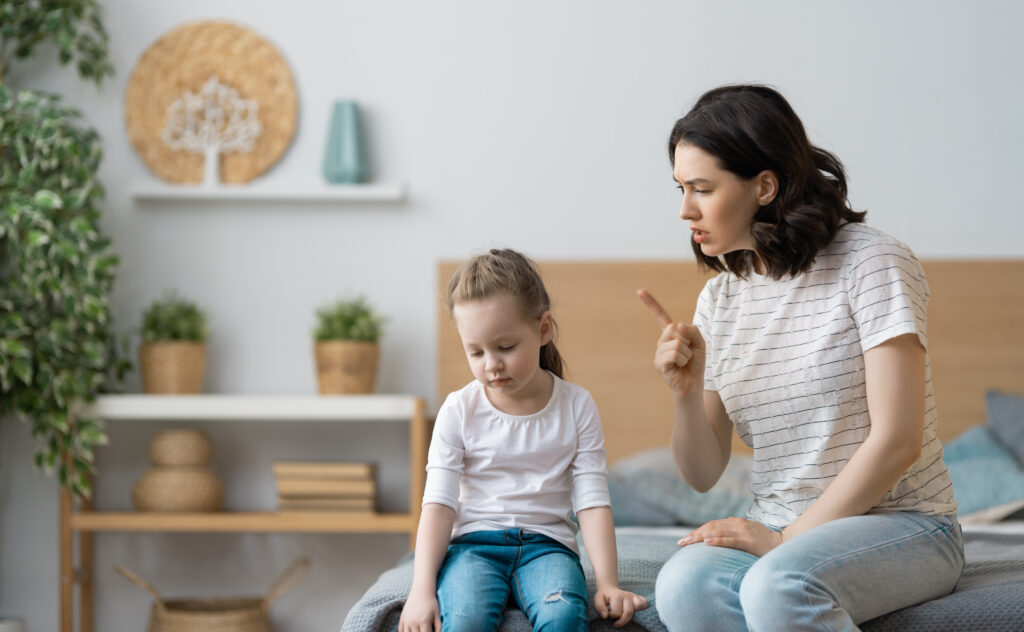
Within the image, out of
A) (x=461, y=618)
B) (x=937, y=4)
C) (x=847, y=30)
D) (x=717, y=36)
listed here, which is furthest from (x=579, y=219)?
(x=461, y=618)

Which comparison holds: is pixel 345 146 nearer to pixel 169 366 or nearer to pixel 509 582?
pixel 169 366

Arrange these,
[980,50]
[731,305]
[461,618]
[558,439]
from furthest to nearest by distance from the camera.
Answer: [980,50] → [731,305] → [558,439] → [461,618]

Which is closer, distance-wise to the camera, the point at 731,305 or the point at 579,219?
the point at 731,305

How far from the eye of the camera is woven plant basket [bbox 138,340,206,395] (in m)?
2.83

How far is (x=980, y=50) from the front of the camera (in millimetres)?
2977

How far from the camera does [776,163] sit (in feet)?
4.73

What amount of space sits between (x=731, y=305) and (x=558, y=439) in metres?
0.37

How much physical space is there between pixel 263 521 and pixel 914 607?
6.02 ft

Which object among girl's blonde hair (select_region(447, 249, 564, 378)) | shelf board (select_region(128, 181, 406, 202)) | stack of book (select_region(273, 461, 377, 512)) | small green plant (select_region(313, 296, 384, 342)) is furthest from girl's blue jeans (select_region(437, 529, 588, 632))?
shelf board (select_region(128, 181, 406, 202))

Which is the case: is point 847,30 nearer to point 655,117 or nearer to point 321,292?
point 655,117

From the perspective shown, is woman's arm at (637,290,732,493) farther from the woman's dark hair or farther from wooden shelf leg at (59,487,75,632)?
wooden shelf leg at (59,487,75,632)

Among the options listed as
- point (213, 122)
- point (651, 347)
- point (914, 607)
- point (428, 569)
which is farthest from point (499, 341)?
point (213, 122)

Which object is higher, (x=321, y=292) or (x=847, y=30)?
(x=847, y=30)

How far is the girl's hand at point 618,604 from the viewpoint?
1324 millimetres
